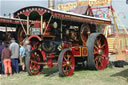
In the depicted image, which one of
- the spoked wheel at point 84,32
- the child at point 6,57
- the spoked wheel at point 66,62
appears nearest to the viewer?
the spoked wheel at point 66,62

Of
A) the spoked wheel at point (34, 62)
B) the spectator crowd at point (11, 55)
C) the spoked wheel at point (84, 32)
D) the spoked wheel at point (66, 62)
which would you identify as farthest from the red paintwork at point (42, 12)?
the spoked wheel at point (34, 62)

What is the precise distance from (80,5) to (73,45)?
16.4 meters

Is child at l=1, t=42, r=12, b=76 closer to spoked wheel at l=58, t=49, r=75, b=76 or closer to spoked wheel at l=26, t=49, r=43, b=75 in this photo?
spoked wheel at l=26, t=49, r=43, b=75

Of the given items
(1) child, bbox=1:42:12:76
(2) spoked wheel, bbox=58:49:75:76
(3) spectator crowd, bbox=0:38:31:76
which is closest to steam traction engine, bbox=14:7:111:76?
(2) spoked wheel, bbox=58:49:75:76

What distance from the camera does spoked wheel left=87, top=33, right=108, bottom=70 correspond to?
8109mm

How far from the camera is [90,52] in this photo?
26.7 feet

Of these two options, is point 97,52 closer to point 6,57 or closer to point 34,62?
point 34,62

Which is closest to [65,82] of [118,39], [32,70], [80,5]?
[32,70]

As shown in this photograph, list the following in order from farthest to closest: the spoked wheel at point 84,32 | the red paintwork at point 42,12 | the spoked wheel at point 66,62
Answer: the spoked wheel at point 84,32 < the red paintwork at point 42,12 < the spoked wheel at point 66,62

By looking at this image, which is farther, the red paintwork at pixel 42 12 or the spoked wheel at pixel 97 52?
the spoked wheel at pixel 97 52

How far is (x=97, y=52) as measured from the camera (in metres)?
8.60

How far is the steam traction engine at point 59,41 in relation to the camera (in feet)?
23.4

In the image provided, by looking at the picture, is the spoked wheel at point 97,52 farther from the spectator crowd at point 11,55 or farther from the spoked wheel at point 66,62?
the spectator crowd at point 11,55

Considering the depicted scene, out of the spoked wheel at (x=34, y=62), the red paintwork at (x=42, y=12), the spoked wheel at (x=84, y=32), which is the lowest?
the spoked wheel at (x=34, y=62)
